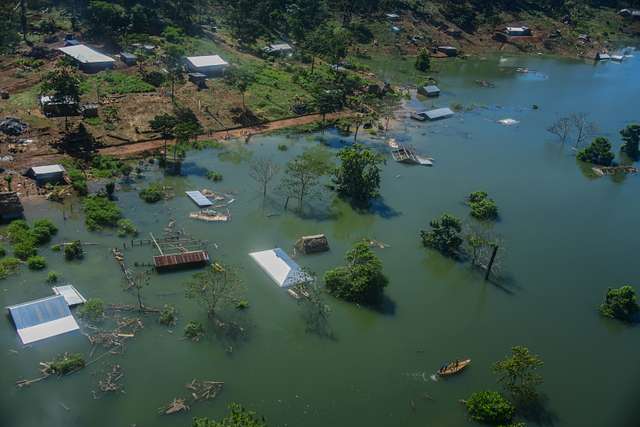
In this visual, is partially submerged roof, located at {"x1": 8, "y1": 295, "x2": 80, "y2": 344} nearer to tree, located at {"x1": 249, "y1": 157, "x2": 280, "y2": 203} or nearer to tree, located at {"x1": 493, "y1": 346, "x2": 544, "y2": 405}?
tree, located at {"x1": 249, "y1": 157, "x2": 280, "y2": 203}

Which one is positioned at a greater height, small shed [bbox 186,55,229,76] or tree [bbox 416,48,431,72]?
small shed [bbox 186,55,229,76]

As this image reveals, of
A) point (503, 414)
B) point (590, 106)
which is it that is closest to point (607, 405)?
point (503, 414)

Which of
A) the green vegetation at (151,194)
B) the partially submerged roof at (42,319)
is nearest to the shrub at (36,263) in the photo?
the partially submerged roof at (42,319)

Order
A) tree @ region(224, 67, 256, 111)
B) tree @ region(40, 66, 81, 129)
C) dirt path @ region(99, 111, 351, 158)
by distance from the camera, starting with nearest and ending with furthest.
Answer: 1. tree @ region(40, 66, 81, 129)
2. dirt path @ region(99, 111, 351, 158)
3. tree @ region(224, 67, 256, 111)

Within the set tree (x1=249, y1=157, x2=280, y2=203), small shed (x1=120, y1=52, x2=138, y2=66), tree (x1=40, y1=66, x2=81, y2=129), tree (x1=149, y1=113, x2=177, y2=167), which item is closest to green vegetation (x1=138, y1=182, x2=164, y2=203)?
tree (x1=149, y1=113, x2=177, y2=167)

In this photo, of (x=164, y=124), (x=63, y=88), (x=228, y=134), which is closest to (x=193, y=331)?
(x=164, y=124)

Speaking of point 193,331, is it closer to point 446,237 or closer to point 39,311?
point 39,311

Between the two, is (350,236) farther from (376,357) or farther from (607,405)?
(607,405)
